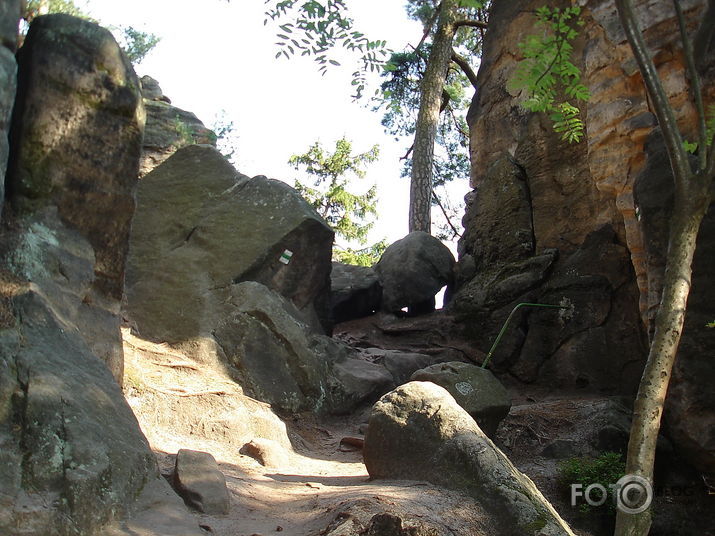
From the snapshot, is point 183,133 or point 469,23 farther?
point 469,23

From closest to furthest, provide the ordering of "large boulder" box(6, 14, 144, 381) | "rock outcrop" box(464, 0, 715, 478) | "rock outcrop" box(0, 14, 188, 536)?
"rock outcrop" box(0, 14, 188, 536) < "large boulder" box(6, 14, 144, 381) < "rock outcrop" box(464, 0, 715, 478)

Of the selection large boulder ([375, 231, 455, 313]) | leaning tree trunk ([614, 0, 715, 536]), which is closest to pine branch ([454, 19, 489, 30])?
large boulder ([375, 231, 455, 313])

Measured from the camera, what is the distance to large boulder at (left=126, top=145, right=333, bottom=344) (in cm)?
806

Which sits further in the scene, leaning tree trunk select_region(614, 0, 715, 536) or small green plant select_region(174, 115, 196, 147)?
small green plant select_region(174, 115, 196, 147)

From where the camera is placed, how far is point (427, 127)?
14852 millimetres

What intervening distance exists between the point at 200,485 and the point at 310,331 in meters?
4.75

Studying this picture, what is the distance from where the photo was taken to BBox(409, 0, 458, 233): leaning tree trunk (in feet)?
48.4

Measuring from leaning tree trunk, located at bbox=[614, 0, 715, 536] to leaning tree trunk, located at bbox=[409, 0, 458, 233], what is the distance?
414 inches

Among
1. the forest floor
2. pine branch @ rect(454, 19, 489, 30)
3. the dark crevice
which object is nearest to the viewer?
the forest floor

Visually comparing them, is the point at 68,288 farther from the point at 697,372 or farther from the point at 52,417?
the point at 697,372

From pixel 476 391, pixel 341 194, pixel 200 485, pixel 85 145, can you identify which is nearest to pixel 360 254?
pixel 341 194

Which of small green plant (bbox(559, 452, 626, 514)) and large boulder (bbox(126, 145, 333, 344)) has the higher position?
large boulder (bbox(126, 145, 333, 344))

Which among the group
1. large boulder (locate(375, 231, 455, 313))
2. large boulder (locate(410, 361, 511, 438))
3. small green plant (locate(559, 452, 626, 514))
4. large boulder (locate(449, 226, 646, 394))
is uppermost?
large boulder (locate(375, 231, 455, 313))

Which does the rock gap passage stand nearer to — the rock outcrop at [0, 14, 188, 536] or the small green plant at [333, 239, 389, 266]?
the rock outcrop at [0, 14, 188, 536]
